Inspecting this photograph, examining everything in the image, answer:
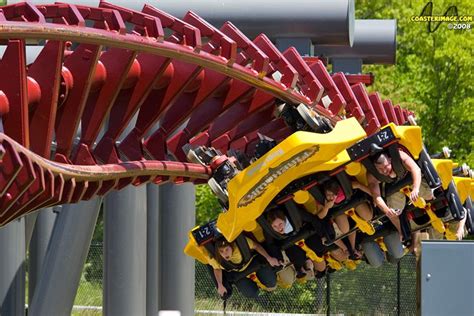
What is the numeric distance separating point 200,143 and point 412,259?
9483 mm

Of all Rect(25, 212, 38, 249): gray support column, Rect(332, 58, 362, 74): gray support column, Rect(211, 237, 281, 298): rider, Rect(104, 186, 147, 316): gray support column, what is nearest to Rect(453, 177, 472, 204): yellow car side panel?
Rect(211, 237, 281, 298): rider

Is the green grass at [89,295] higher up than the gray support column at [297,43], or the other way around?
the gray support column at [297,43]

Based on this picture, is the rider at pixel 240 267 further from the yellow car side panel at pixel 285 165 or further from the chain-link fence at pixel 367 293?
the chain-link fence at pixel 367 293

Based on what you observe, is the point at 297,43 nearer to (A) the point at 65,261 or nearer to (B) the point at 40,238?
(A) the point at 65,261

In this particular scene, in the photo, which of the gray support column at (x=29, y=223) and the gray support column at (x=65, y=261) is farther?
the gray support column at (x=29, y=223)

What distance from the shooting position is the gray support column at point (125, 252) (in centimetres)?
1398

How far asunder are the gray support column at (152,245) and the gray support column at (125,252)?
5.37 feet

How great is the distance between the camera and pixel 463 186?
43.7 ft

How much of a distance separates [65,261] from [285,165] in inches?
154

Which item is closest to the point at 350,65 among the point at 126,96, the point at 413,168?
the point at 413,168

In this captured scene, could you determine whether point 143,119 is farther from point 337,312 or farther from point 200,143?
point 337,312

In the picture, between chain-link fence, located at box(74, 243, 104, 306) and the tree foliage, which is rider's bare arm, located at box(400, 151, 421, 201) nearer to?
chain-link fence, located at box(74, 243, 104, 306)

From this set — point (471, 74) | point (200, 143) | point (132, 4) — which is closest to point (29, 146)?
point (200, 143)

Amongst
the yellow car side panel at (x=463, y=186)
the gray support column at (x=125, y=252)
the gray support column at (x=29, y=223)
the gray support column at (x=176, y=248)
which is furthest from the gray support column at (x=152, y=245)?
the yellow car side panel at (x=463, y=186)
